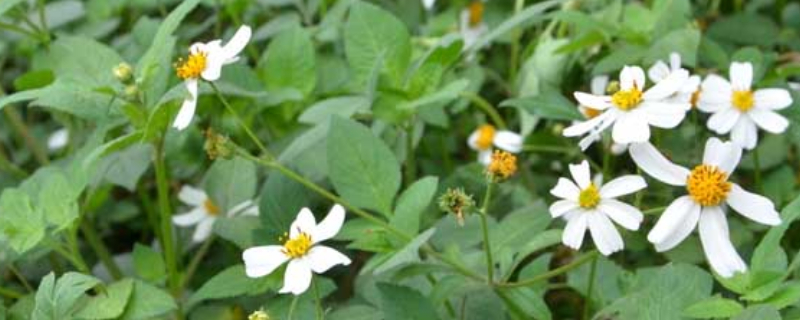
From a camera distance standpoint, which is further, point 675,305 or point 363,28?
point 363,28

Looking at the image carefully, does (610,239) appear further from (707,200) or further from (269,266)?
(269,266)

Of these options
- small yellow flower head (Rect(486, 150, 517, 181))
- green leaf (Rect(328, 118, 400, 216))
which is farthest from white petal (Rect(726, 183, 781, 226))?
green leaf (Rect(328, 118, 400, 216))

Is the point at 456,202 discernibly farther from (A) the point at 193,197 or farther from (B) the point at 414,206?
(A) the point at 193,197

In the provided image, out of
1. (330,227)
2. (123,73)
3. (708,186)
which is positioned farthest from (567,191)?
(123,73)

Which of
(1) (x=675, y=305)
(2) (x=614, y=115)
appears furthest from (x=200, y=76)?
(1) (x=675, y=305)

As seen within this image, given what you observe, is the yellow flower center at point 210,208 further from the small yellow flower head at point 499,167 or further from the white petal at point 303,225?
the small yellow flower head at point 499,167

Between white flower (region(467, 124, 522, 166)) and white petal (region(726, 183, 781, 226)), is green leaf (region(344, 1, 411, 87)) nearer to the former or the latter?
white flower (region(467, 124, 522, 166))
